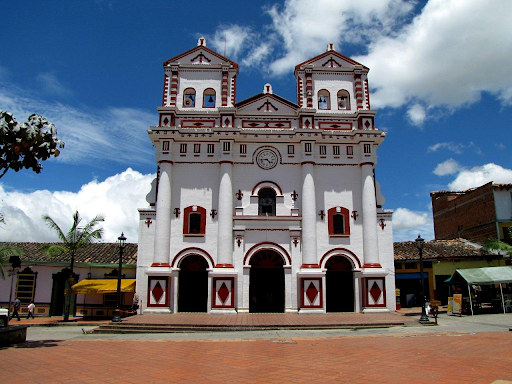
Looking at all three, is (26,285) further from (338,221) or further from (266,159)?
(338,221)

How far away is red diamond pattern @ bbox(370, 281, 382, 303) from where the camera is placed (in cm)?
2400

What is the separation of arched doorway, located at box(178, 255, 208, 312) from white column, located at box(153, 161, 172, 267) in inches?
50.9

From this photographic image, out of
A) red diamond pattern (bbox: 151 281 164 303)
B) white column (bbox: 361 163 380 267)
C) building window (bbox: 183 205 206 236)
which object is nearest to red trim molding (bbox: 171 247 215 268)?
building window (bbox: 183 205 206 236)

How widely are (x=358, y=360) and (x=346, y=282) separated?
1457 cm

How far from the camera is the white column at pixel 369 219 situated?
2456cm

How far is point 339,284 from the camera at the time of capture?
25125mm

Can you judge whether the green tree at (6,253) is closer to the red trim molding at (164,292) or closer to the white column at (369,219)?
the red trim molding at (164,292)

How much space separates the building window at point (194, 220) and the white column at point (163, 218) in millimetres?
993

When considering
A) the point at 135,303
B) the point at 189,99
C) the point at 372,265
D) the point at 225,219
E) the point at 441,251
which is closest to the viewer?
the point at 135,303

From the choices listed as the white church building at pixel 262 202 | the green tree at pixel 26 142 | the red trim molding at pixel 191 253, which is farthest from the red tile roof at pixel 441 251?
the green tree at pixel 26 142

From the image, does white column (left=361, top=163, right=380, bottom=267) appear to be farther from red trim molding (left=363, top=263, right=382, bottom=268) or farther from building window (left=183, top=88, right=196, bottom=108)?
building window (left=183, top=88, right=196, bottom=108)

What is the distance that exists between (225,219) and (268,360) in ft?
46.1

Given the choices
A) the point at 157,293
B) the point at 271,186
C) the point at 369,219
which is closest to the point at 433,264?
the point at 369,219

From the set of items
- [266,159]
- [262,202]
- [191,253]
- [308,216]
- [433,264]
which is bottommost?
[433,264]
